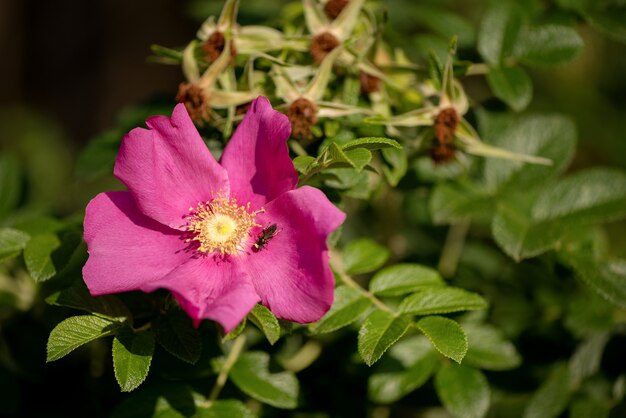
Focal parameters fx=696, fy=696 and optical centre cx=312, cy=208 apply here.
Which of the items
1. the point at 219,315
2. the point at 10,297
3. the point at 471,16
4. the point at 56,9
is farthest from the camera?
the point at 56,9

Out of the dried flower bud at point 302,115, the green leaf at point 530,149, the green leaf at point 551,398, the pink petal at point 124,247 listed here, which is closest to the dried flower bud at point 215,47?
the dried flower bud at point 302,115

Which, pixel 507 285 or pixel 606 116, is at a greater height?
pixel 507 285

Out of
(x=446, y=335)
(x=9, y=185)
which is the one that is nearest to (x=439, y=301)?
(x=446, y=335)

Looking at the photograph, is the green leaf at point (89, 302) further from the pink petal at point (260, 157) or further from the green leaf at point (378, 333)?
the green leaf at point (378, 333)

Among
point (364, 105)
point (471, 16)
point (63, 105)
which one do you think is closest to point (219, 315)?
point (364, 105)

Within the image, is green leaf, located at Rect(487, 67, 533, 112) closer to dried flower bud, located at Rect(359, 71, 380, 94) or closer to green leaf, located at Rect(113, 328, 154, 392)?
dried flower bud, located at Rect(359, 71, 380, 94)

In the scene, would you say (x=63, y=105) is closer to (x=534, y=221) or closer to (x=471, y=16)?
(x=471, y=16)
